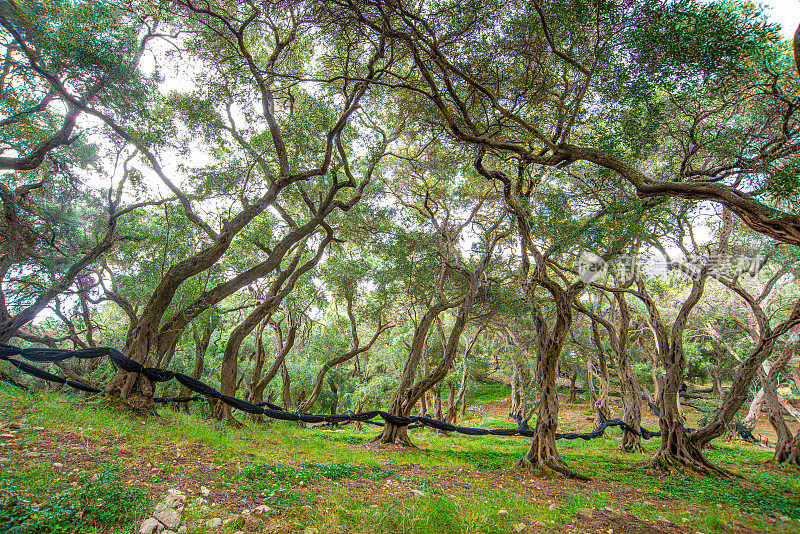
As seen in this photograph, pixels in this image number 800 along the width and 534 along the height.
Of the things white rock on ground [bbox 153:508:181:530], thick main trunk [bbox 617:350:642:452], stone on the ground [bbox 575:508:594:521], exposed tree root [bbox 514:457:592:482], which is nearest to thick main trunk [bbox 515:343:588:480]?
exposed tree root [bbox 514:457:592:482]

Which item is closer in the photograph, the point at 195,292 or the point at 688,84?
the point at 688,84

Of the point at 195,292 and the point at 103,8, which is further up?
the point at 103,8

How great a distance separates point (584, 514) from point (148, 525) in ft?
13.4

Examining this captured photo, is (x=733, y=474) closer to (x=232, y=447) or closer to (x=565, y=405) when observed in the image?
(x=232, y=447)

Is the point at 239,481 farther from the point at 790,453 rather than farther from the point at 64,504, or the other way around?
the point at 790,453

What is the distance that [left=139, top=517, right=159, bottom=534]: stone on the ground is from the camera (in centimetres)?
247

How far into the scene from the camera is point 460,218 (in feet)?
38.7

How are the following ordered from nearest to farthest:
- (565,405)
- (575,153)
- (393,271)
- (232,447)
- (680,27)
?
(575,153), (680,27), (232,447), (393,271), (565,405)

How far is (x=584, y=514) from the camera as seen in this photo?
3.97 metres

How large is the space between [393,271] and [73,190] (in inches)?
343

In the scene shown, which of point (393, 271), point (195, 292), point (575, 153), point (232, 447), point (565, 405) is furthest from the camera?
point (565, 405)

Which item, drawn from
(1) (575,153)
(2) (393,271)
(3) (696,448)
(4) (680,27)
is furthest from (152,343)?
(3) (696,448)

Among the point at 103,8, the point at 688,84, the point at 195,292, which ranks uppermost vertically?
the point at 103,8

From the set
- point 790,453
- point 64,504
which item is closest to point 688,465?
point 790,453
